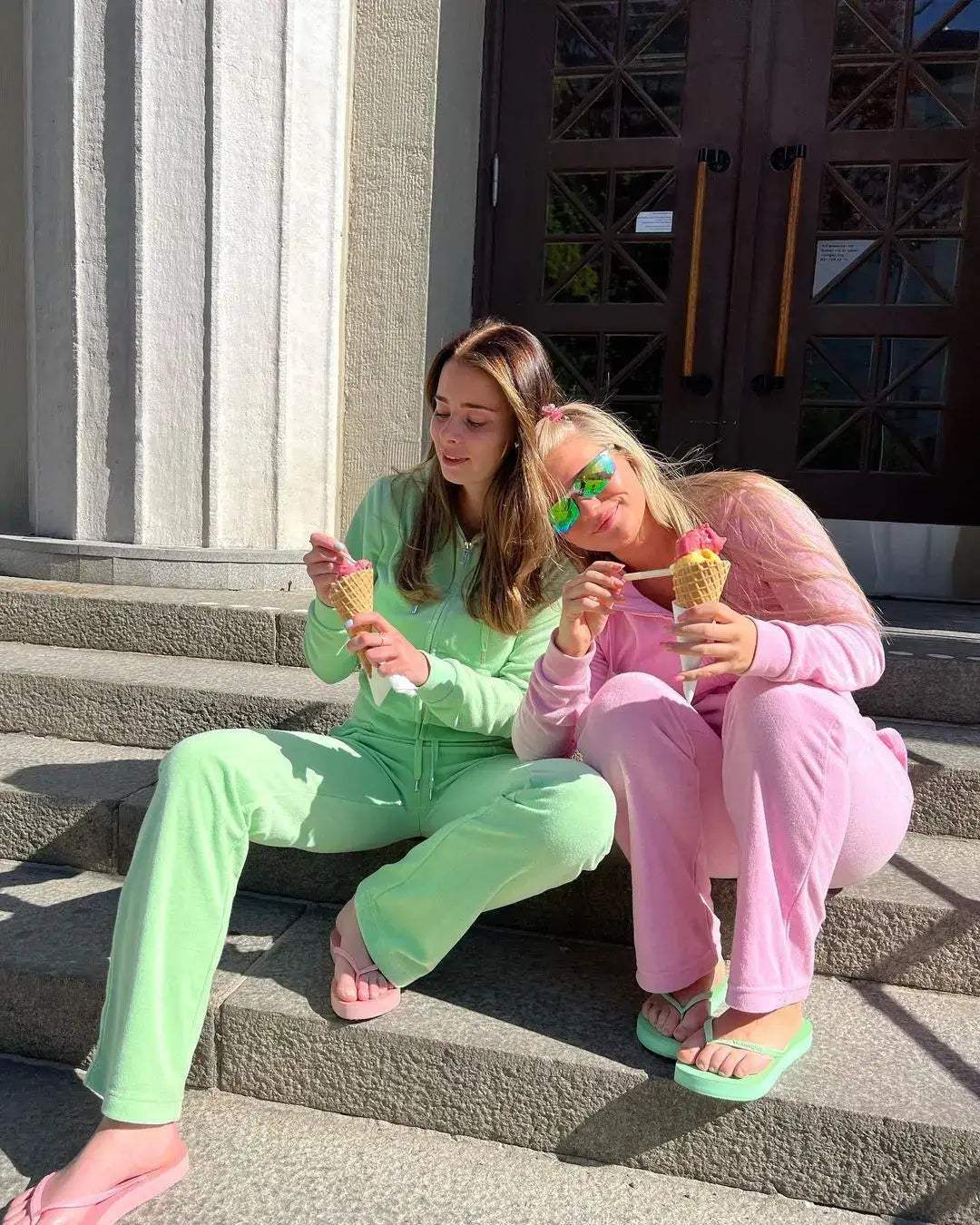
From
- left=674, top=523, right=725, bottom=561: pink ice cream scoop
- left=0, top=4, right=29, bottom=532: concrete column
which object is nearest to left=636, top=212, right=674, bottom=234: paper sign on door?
left=0, top=4, right=29, bottom=532: concrete column

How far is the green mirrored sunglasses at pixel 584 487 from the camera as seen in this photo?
201 cm

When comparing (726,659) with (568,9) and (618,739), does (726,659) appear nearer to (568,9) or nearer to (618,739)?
(618,739)

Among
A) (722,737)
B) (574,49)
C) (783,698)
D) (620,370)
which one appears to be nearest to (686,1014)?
(722,737)

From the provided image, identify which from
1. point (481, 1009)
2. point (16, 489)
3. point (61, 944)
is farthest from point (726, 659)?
point (16, 489)

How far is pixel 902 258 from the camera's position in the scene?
14.9 feet

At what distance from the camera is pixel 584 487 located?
204 centimetres

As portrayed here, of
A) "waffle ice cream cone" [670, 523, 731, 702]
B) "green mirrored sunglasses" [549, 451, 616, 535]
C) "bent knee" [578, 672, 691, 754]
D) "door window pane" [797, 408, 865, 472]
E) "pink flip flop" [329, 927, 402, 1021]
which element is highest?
"door window pane" [797, 408, 865, 472]

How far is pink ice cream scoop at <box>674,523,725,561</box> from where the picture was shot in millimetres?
1834

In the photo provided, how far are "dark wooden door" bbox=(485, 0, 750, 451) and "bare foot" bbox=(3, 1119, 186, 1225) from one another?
3.67m

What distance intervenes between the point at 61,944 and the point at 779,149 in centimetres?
417

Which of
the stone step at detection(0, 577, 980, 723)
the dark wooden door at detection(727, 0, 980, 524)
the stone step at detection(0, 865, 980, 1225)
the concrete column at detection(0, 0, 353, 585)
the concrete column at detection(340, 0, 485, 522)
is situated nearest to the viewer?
the stone step at detection(0, 865, 980, 1225)

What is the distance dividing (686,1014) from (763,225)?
3.75m

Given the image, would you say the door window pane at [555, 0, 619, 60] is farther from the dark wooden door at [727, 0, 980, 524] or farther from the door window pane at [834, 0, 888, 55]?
the door window pane at [834, 0, 888, 55]

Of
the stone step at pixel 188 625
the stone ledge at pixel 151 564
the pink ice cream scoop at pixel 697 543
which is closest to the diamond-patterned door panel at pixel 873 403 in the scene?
the stone step at pixel 188 625
